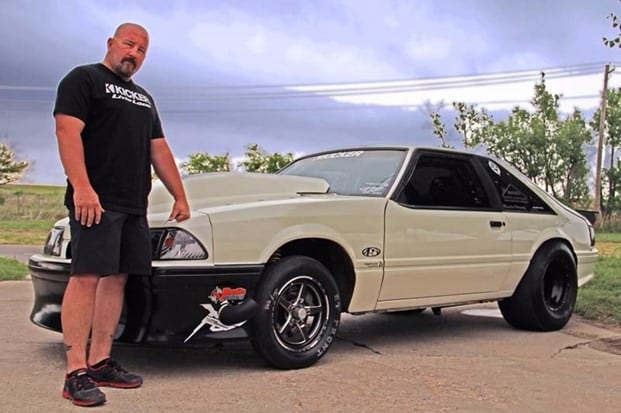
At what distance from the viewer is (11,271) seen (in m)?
9.98

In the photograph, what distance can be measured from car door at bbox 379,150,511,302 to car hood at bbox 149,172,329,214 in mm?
781

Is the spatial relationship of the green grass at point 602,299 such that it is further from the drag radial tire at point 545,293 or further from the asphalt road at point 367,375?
the asphalt road at point 367,375

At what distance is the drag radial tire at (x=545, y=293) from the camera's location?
6266 mm

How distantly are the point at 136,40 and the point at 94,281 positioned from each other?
1322 millimetres

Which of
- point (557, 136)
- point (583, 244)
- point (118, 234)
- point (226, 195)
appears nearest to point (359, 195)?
point (226, 195)

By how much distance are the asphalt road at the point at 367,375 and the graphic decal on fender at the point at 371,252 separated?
72 centimetres

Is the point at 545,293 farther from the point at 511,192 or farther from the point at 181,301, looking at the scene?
the point at 181,301

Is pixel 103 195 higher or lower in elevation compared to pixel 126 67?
lower

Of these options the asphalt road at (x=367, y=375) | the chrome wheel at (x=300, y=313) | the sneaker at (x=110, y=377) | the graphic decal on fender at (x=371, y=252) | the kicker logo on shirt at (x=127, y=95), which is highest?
the kicker logo on shirt at (x=127, y=95)

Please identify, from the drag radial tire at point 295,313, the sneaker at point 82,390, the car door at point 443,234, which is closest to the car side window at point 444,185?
the car door at point 443,234

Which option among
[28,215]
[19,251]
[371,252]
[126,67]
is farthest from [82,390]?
[28,215]

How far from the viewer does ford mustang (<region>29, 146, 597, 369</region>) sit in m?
4.30

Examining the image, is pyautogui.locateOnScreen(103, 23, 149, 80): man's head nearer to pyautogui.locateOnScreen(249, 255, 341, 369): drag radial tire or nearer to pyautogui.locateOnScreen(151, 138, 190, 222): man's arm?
pyautogui.locateOnScreen(151, 138, 190, 222): man's arm

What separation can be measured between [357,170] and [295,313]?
1524 mm
